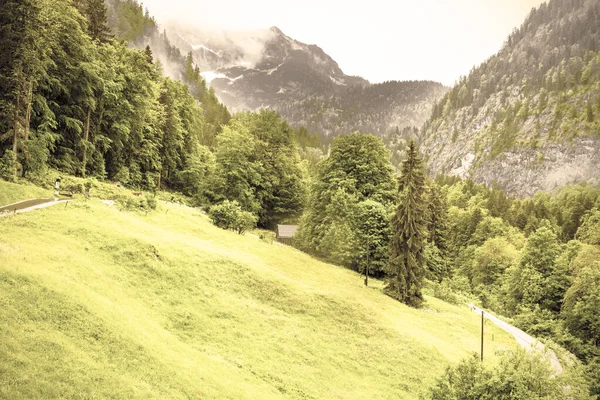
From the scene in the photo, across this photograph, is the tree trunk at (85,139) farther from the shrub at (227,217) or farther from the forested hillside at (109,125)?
the shrub at (227,217)

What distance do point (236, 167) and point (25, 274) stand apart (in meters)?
45.2

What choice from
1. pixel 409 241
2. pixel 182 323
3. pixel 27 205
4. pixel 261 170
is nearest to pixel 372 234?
pixel 409 241

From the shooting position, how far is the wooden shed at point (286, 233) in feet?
205

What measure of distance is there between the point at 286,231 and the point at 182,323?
4268 cm

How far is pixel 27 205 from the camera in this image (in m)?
29.7

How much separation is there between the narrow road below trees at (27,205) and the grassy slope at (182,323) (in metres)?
1.48

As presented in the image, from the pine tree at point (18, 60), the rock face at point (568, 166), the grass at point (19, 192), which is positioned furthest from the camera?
the rock face at point (568, 166)

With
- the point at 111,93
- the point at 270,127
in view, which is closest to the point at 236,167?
the point at 270,127

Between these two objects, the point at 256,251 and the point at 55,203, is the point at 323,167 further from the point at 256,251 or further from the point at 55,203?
the point at 55,203

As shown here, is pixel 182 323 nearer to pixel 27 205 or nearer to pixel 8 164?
pixel 27 205

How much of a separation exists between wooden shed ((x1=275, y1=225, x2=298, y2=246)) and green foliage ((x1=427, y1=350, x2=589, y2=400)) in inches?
1740

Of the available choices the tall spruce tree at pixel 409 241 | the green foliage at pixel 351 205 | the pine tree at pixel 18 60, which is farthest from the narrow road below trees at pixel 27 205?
the tall spruce tree at pixel 409 241

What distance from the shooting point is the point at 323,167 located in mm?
59500

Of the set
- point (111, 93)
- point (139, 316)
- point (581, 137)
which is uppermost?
point (581, 137)
